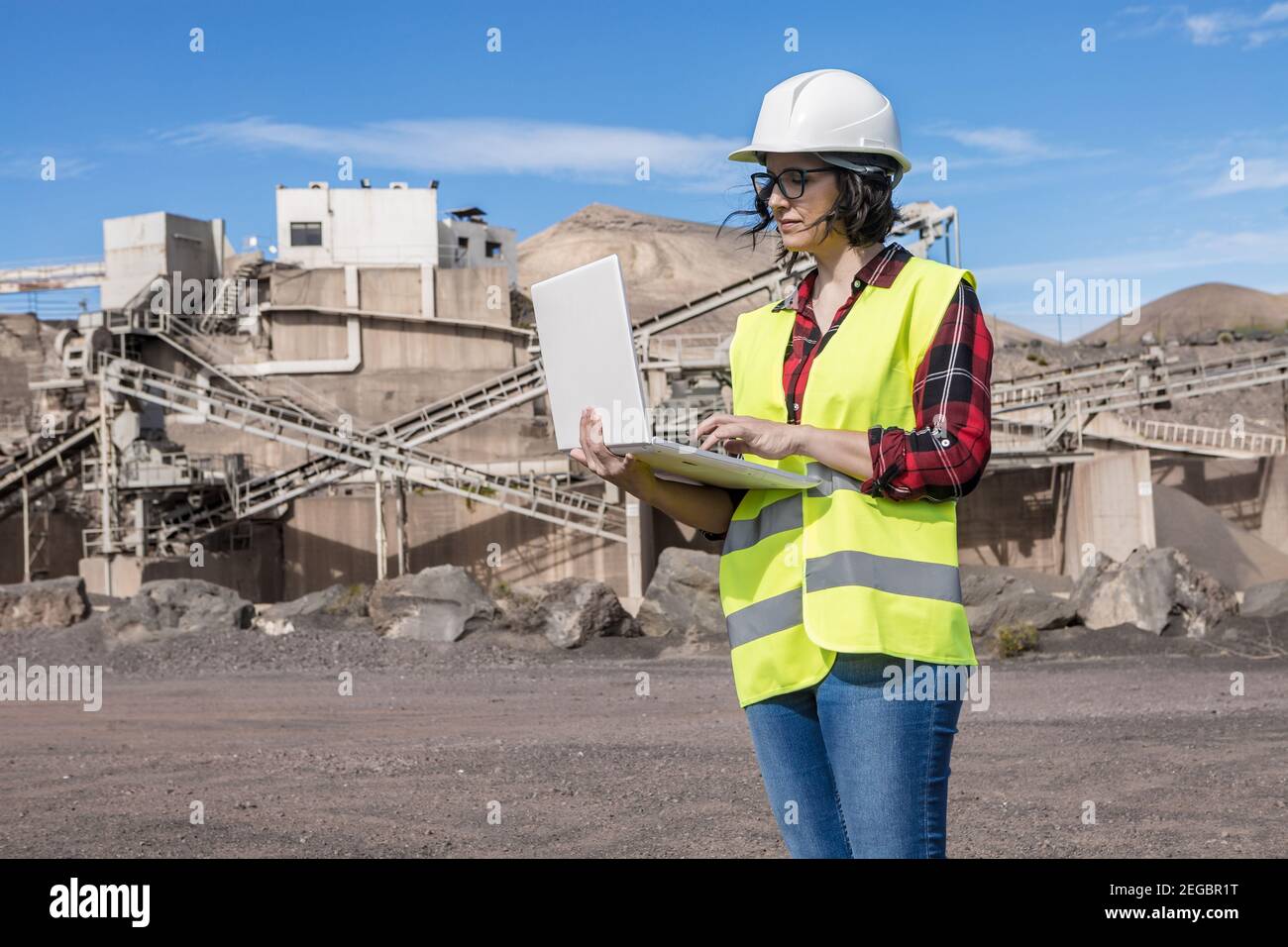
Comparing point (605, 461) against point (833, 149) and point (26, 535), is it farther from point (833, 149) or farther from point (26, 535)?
point (26, 535)

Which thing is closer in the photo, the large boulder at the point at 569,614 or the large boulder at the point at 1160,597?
the large boulder at the point at 1160,597

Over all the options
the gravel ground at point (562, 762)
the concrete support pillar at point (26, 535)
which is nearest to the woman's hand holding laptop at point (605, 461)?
the gravel ground at point (562, 762)

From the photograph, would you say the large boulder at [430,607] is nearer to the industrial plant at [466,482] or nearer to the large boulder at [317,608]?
the large boulder at [317,608]

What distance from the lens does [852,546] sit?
8.41 feet

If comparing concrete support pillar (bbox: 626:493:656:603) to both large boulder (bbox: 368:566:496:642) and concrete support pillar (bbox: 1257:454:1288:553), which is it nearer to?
large boulder (bbox: 368:566:496:642)

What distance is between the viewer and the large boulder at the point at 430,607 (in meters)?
20.1

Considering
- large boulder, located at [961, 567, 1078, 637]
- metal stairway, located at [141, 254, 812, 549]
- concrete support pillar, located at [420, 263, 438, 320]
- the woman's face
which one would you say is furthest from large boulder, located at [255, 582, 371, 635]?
concrete support pillar, located at [420, 263, 438, 320]

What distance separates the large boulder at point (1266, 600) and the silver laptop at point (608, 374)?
57.7ft

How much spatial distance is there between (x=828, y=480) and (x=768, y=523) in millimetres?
157

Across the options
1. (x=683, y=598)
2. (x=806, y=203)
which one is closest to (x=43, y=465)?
(x=683, y=598)

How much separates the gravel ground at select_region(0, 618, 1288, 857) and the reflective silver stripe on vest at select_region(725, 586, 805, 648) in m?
3.99
